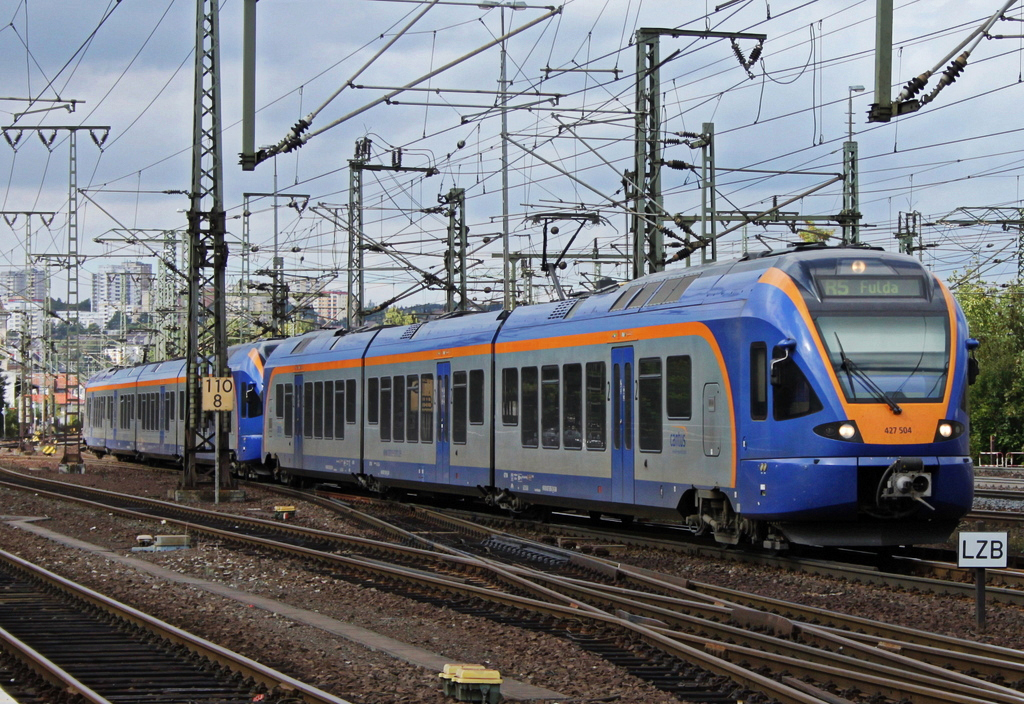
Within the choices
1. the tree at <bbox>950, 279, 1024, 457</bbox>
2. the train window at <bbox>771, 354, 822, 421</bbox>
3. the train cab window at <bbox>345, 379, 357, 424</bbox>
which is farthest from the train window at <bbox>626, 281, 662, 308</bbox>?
the tree at <bbox>950, 279, 1024, 457</bbox>

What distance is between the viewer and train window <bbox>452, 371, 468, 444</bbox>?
21.9 metres

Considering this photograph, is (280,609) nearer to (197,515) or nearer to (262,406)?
(197,515)

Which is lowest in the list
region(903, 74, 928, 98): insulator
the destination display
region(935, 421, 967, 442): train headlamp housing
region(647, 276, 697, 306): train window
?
region(935, 421, 967, 442): train headlamp housing

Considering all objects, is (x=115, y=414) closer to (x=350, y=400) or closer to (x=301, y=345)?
(x=301, y=345)

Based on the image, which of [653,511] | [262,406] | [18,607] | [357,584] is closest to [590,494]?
[653,511]

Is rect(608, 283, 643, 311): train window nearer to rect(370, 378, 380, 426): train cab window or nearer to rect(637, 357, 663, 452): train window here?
rect(637, 357, 663, 452): train window

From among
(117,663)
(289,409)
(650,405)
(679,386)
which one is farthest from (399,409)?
(117,663)

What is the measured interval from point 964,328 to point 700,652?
6.70 m

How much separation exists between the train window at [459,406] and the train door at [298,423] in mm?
8070

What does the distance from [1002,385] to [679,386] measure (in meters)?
32.2

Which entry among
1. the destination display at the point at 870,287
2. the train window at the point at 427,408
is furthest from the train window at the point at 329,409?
the destination display at the point at 870,287

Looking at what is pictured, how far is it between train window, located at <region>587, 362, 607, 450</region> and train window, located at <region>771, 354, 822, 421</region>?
3804mm

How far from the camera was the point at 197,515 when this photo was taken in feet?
76.7

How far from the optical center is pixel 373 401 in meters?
25.6
